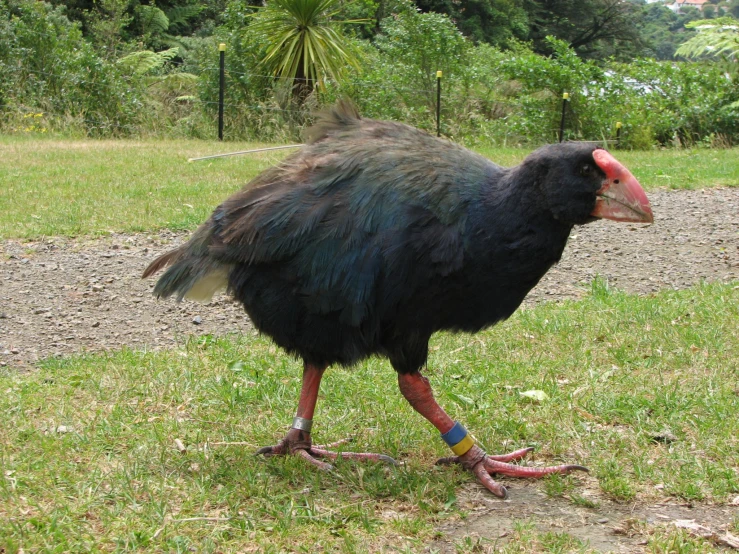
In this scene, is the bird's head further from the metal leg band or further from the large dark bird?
the metal leg band

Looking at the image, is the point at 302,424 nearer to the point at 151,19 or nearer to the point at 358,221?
the point at 358,221

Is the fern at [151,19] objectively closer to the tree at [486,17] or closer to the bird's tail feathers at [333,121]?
the tree at [486,17]

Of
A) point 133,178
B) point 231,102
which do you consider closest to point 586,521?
point 133,178

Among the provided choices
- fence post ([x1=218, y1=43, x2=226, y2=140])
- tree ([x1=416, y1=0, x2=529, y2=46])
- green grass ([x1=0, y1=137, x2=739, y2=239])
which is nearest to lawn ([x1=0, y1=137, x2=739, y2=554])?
green grass ([x1=0, y1=137, x2=739, y2=239])

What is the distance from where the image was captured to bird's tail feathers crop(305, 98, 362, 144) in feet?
10.3

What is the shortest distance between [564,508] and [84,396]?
6.45ft

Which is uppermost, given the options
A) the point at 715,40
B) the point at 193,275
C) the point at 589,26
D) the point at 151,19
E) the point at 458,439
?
the point at 589,26

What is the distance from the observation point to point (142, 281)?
5117 mm

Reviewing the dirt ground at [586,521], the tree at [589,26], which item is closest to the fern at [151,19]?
the tree at [589,26]

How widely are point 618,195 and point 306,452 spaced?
4.52 ft

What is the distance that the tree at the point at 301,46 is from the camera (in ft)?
39.9

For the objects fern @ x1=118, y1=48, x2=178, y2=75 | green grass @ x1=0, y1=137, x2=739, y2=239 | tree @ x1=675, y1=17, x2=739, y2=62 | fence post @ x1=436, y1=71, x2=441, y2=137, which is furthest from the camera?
fern @ x1=118, y1=48, x2=178, y2=75

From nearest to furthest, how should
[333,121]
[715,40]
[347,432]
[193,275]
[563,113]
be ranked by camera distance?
[193,275]
[333,121]
[347,432]
[563,113]
[715,40]

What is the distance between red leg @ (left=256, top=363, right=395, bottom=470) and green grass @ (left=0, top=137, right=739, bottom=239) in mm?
3433
